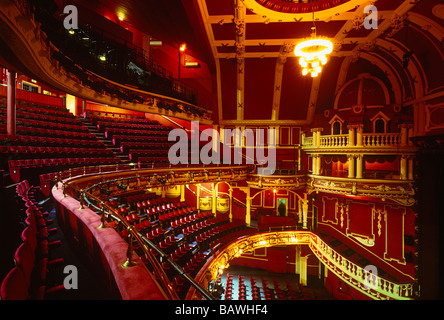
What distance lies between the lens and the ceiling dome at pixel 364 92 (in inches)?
446

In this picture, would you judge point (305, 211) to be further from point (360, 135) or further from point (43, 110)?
point (43, 110)

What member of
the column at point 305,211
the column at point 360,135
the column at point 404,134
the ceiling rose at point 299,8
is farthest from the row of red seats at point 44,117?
the column at point 404,134

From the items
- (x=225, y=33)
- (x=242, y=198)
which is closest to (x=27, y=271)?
(x=225, y=33)

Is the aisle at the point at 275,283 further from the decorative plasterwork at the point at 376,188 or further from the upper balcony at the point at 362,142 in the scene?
the upper balcony at the point at 362,142

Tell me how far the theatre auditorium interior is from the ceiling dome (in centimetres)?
8

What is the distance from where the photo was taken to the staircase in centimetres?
1058

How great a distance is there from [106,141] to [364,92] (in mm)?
13009

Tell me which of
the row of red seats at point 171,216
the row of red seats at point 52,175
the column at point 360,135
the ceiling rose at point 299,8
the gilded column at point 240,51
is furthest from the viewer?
the column at point 360,135

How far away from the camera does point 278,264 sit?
13562 mm

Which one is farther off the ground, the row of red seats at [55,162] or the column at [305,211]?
the row of red seats at [55,162]

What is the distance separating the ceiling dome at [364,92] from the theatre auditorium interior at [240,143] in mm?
76

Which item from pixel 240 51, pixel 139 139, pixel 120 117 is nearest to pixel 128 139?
pixel 139 139

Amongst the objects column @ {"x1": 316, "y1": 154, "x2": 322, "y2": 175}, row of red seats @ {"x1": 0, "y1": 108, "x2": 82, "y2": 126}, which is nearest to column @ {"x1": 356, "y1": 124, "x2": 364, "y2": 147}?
column @ {"x1": 316, "y1": 154, "x2": 322, "y2": 175}

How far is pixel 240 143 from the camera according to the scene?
14.4 m
